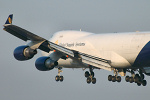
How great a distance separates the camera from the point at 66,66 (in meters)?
68.1

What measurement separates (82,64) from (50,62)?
18.3 feet

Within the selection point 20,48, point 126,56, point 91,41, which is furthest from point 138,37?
point 20,48

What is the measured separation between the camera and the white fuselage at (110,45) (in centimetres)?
5947

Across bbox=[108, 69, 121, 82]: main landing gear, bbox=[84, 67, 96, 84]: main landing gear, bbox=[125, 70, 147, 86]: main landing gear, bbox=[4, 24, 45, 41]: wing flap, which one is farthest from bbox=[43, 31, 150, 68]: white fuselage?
bbox=[4, 24, 45, 41]: wing flap

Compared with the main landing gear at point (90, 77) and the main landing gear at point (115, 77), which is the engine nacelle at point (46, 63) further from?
the main landing gear at point (115, 77)

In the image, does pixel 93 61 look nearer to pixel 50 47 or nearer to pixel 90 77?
pixel 90 77

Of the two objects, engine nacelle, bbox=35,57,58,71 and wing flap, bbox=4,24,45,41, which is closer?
wing flap, bbox=4,24,45,41

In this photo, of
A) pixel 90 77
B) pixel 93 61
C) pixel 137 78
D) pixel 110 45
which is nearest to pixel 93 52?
pixel 93 61

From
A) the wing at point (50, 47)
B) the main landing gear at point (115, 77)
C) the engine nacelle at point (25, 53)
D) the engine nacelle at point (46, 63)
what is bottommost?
the main landing gear at point (115, 77)

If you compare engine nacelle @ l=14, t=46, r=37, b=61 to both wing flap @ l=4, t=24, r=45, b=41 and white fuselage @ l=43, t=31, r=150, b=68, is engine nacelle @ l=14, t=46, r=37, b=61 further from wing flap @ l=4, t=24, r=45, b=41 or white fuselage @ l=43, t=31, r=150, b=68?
white fuselage @ l=43, t=31, r=150, b=68

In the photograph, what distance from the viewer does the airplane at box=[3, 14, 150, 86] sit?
192 ft

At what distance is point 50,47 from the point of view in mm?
59188

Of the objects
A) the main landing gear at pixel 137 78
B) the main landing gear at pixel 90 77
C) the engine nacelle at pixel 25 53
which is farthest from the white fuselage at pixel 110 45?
the engine nacelle at pixel 25 53

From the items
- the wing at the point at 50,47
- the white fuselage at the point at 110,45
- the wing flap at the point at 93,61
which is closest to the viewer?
the wing at the point at 50,47
